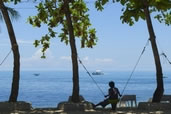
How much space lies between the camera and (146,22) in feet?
68.6

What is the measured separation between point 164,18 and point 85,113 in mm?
7688

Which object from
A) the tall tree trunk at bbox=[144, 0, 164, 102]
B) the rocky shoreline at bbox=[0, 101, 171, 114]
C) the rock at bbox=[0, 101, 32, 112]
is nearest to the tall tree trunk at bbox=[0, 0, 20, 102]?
the rock at bbox=[0, 101, 32, 112]

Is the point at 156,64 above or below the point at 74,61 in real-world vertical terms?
below

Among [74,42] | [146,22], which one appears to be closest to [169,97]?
[146,22]

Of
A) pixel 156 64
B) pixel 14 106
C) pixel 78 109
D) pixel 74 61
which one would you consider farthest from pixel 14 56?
pixel 156 64

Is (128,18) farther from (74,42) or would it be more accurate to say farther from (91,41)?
(91,41)

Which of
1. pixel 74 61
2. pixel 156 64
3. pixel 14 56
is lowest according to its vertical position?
pixel 156 64

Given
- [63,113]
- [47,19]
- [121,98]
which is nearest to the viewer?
[63,113]

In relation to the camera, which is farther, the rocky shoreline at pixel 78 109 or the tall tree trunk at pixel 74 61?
the tall tree trunk at pixel 74 61

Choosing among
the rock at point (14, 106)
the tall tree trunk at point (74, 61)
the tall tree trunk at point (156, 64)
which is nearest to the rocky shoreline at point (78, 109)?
the rock at point (14, 106)

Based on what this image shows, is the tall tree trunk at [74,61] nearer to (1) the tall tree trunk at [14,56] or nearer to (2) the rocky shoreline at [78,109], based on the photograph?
(2) the rocky shoreline at [78,109]

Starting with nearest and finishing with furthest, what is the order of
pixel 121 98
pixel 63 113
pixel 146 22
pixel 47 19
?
pixel 63 113 < pixel 146 22 < pixel 121 98 < pixel 47 19

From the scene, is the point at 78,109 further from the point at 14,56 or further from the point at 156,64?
the point at 156,64

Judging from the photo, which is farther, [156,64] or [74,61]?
[74,61]
